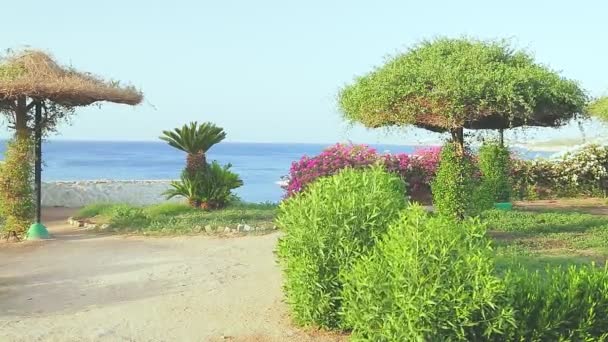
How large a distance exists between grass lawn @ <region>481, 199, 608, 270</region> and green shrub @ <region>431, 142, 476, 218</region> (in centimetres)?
72

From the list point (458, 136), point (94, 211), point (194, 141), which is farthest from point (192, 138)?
point (458, 136)

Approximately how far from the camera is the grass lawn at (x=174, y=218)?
1191 cm

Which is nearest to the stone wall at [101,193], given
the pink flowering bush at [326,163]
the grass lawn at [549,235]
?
the pink flowering bush at [326,163]

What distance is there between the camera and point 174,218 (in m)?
13.0

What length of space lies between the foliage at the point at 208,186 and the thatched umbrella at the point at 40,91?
8.84 feet

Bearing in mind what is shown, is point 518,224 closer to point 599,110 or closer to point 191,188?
point 599,110

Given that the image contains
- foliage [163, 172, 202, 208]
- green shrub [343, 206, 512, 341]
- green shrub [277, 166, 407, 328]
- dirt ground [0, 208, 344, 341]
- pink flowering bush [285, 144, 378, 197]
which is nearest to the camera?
green shrub [343, 206, 512, 341]

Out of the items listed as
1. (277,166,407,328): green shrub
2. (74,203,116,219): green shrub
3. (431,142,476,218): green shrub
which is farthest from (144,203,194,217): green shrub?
(277,166,407,328): green shrub

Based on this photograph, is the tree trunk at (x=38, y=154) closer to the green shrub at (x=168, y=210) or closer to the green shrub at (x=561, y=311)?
the green shrub at (x=168, y=210)

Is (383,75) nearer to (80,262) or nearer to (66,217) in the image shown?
(80,262)

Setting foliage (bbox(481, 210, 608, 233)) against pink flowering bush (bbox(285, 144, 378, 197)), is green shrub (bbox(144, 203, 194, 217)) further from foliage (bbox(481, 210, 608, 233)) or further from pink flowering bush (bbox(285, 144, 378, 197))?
foliage (bbox(481, 210, 608, 233))

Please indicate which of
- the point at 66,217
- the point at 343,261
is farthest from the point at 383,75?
the point at 66,217

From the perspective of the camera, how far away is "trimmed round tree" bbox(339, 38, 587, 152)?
9961mm

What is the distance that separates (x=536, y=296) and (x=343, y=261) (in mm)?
1560
